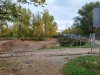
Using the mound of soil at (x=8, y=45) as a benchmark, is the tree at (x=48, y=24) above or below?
Result: above

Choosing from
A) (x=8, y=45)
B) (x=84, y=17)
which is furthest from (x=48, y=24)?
(x=8, y=45)

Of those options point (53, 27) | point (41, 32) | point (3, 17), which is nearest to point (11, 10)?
point (3, 17)

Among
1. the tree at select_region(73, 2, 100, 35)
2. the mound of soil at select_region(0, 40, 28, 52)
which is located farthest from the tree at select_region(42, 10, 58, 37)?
the mound of soil at select_region(0, 40, 28, 52)

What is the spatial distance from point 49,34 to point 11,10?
203 feet

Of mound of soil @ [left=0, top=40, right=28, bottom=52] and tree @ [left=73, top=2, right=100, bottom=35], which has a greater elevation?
tree @ [left=73, top=2, right=100, bottom=35]

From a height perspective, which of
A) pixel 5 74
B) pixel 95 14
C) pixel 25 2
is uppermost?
pixel 25 2

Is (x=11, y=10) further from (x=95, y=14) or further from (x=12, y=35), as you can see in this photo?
(x=12, y=35)

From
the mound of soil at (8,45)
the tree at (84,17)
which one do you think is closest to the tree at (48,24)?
the tree at (84,17)

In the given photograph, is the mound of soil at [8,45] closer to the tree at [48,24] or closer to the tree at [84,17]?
the tree at [48,24]

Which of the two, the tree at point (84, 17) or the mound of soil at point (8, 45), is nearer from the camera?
the mound of soil at point (8, 45)

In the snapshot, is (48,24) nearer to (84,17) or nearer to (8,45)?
(84,17)

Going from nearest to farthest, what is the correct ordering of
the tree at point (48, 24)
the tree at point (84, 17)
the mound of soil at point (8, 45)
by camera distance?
the mound of soil at point (8, 45) < the tree at point (48, 24) < the tree at point (84, 17)

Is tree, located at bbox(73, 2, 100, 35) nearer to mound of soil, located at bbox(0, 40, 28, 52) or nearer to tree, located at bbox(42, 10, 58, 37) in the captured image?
tree, located at bbox(42, 10, 58, 37)

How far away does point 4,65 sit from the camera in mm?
11688
